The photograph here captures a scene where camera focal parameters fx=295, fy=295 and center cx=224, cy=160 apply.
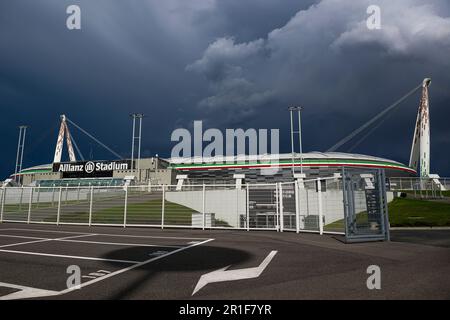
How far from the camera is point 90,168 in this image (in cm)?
6234

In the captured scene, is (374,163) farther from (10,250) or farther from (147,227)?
(10,250)

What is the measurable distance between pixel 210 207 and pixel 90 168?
48724mm

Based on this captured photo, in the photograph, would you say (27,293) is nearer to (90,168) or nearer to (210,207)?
(210,207)

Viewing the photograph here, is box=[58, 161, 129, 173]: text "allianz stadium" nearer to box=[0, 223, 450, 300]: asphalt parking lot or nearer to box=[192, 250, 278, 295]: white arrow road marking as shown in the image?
box=[0, 223, 450, 300]: asphalt parking lot

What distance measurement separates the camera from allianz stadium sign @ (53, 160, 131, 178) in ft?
197

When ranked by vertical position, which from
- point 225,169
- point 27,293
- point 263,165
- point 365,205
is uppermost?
point 263,165

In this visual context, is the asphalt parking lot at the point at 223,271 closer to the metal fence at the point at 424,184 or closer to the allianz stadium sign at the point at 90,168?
the metal fence at the point at 424,184

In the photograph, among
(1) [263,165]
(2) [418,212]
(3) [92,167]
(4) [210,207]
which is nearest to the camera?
(2) [418,212]

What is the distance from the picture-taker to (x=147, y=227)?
14945 mm

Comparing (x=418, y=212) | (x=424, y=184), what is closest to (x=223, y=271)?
(x=418, y=212)

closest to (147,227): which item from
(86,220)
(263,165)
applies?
(86,220)
